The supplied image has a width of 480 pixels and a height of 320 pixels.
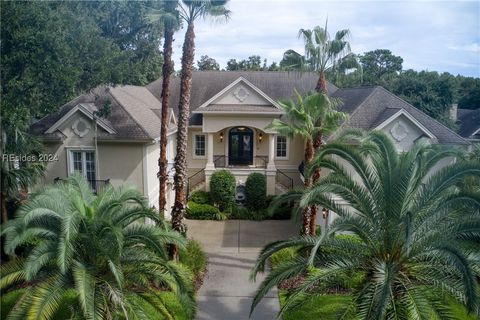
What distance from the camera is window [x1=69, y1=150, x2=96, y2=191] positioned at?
17.6 metres

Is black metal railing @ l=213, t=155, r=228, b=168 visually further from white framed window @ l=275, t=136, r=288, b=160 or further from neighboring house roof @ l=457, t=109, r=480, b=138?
neighboring house roof @ l=457, t=109, r=480, b=138

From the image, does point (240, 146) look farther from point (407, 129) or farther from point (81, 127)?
point (81, 127)

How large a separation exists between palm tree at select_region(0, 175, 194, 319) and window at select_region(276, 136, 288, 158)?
1600cm

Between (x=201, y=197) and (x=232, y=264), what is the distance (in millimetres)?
7366

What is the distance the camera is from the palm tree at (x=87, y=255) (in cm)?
797

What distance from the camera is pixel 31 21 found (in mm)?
12203

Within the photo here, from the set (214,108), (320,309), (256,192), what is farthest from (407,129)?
(214,108)

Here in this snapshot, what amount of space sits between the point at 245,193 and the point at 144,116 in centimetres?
741

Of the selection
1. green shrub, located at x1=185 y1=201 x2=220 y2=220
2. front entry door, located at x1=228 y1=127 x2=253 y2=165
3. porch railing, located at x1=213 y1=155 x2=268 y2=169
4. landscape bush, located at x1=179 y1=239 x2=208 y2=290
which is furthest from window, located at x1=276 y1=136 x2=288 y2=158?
landscape bush, located at x1=179 y1=239 x2=208 y2=290

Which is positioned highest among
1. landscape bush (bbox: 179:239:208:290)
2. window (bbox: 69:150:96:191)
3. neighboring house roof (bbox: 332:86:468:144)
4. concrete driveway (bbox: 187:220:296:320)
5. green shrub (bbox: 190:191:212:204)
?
neighboring house roof (bbox: 332:86:468:144)

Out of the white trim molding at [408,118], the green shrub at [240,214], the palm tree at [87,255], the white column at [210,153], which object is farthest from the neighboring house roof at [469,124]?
the palm tree at [87,255]

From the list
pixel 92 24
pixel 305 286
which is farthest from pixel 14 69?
pixel 305 286

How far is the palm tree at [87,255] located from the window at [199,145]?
49.2 feet

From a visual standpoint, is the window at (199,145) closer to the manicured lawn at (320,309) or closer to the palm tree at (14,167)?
the palm tree at (14,167)
